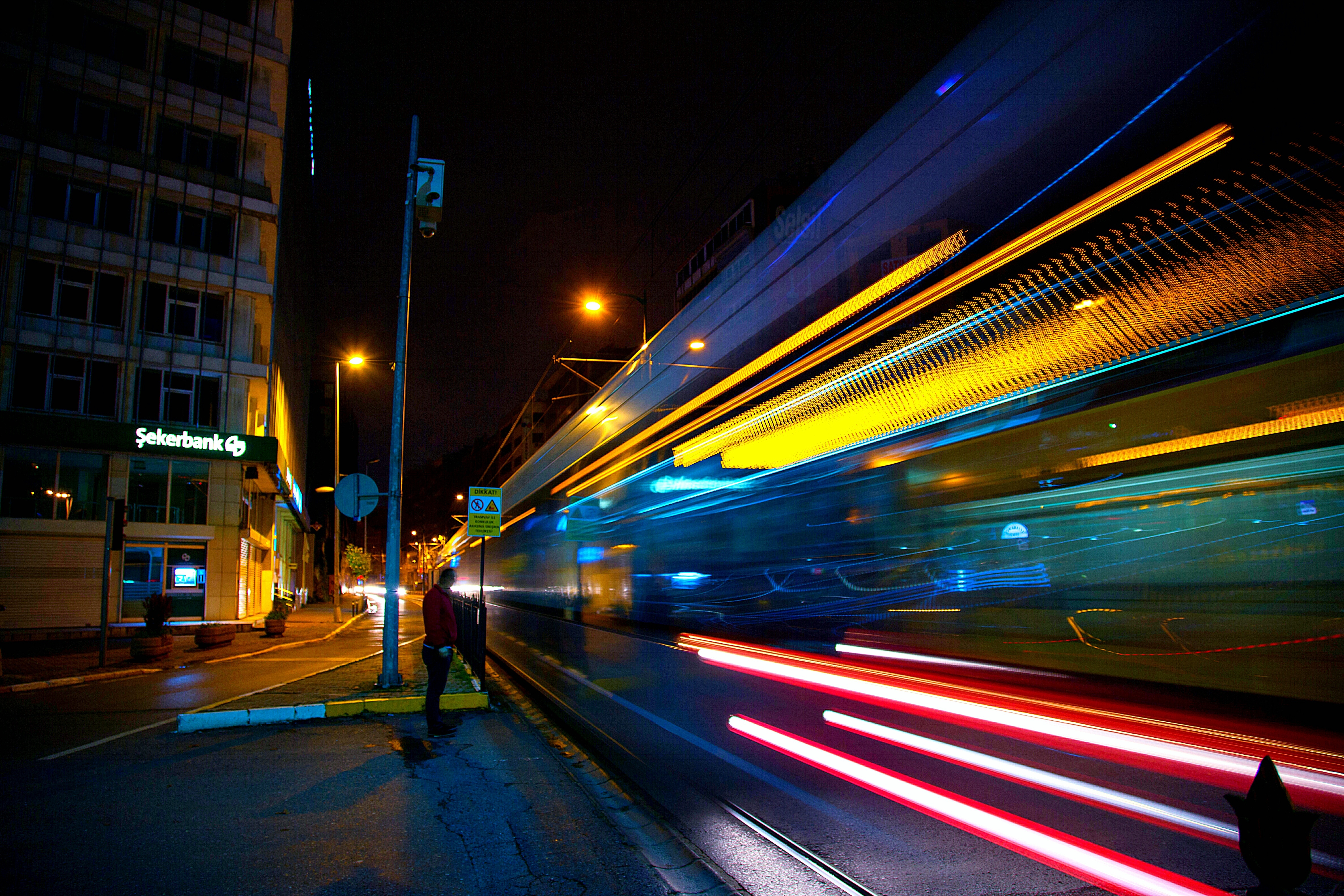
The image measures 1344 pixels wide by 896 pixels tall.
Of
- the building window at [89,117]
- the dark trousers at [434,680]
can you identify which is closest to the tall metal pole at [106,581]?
the dark trousers at [434,680]

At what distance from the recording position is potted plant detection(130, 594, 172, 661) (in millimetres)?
16062

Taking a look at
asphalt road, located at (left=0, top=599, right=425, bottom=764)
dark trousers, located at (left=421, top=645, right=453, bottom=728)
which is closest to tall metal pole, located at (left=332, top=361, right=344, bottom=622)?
asphalt road, located at (left=0, top=599, right=425, bottom=764)

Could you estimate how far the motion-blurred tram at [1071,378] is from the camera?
8.82ft

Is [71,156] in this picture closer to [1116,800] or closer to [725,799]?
[725,799]

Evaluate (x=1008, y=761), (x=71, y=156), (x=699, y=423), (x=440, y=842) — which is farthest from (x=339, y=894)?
(x=71, y=156)

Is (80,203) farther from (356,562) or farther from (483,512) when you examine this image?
(356,562)

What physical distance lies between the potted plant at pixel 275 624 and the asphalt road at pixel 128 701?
488 cm

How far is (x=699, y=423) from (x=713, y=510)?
2.96ft

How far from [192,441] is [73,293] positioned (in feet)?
18.4

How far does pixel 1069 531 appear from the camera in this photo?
11.4ft

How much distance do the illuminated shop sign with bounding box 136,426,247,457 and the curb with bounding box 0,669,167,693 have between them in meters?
11.6

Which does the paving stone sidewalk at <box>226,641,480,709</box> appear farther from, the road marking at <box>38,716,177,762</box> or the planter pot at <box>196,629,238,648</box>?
the planter pot at <box>196,629,238,648</box>

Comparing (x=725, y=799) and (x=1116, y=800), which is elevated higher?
(x=1116, y=800)

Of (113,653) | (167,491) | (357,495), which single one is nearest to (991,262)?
(357,495)
